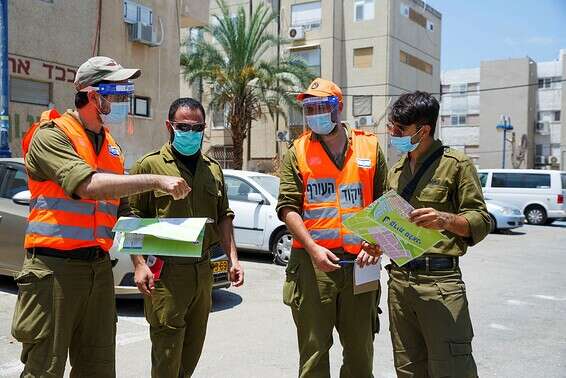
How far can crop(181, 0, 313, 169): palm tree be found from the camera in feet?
86.8

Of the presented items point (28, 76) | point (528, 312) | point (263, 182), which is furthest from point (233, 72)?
point (528, 312)

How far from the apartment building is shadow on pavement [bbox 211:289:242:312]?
47684mm

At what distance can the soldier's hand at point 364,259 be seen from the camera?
10.8 feet

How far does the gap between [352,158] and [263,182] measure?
23.4 feet

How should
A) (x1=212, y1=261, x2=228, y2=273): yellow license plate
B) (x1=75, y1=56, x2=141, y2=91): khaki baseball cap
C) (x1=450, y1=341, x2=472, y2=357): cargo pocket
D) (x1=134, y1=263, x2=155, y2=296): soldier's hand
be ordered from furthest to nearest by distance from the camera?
(x1=212, y1=261, x2=228, y2=273): yellow license plate, (x1=134, y1=263, x2=155, y2=296): soldier's hand, (x1=75, y1=56, x2=141, y2=91): khaki baseball cap, (x1=450, y1=341, x2=472, y2=357): cargo pocket

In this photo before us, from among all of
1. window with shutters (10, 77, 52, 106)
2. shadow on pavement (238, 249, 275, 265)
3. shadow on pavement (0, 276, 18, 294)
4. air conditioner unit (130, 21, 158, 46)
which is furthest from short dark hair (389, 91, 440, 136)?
air conditioner unit (130, 21, 158, 46)

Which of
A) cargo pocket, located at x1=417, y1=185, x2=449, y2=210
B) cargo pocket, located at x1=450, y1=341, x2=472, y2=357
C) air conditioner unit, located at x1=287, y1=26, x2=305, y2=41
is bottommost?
cargo pocket, located at x1=450, y1=341, x2=472, y2=357

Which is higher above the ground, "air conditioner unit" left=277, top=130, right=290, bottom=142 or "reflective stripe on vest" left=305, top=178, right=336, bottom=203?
"air conditioner unit" left=277, top=130, right=290, bottom=142

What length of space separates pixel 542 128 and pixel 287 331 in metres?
54.6

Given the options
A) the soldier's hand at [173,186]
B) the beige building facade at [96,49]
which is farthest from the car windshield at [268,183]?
the soldier's hand at [173,186]

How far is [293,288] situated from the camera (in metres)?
3.49

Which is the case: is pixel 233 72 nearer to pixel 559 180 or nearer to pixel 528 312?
pixel 559 180

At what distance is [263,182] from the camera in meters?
10.6

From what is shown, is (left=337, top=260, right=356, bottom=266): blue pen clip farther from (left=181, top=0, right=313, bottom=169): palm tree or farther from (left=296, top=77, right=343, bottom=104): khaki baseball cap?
(left=181, top=0, right=313, bottom=169): palm tree
